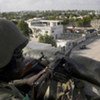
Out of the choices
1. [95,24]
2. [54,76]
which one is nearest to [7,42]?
[54,76]

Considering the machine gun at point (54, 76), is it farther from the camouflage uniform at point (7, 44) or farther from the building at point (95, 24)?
the building at point (95, 24)

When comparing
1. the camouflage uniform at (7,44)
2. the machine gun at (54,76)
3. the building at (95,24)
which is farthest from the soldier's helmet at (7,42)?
the building at (95,24)

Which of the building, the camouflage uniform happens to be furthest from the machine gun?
the building

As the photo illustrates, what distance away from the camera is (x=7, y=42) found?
1.61 m

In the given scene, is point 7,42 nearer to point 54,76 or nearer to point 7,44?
point 7,44

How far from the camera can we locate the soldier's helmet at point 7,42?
1603 millimetres

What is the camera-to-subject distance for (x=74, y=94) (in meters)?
1.61

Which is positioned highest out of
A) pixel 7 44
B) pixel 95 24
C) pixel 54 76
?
pixel 7 44

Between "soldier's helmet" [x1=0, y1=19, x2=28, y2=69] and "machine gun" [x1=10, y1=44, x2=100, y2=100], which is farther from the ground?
"soldier's helmet" [x1=0, y1=19, x2=28, y2=69]

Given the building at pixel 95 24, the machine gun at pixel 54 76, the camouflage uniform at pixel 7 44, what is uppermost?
the camouflage uniform at pixel 7 44

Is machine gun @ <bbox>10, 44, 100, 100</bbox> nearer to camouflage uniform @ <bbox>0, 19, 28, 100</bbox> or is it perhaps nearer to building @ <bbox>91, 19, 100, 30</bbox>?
camouflage uniform @ <bbox>0, 19, 28, 100</bbox>

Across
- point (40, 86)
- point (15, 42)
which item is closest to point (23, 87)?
point (40, 86)

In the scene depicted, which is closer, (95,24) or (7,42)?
(7,42)

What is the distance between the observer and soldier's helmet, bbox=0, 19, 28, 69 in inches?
63.1
